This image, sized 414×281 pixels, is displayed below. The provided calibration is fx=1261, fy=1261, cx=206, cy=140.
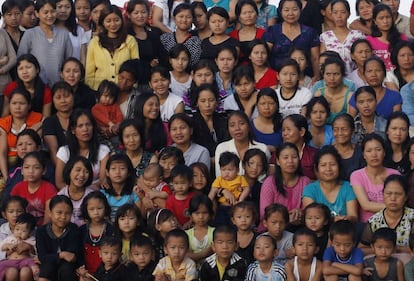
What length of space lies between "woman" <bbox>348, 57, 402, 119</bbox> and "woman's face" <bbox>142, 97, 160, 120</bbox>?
1784mm

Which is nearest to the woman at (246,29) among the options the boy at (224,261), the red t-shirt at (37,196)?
the red t-shirt at (37,196)

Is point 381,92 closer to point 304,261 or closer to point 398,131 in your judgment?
point 398,131

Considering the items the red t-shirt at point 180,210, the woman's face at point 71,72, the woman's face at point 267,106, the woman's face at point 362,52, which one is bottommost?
the red t-shirt at point 180,210

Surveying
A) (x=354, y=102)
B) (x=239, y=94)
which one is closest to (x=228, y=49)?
(x=239, y=94)

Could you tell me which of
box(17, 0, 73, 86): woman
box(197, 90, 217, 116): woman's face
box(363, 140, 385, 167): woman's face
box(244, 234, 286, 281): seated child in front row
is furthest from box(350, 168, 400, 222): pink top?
box(17, 0, 73, 86): woman

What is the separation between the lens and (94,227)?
9547 mm

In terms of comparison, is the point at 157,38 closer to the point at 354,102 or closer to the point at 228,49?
the point at 228,49

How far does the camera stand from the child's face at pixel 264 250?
8953mm

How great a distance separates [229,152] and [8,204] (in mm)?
1751

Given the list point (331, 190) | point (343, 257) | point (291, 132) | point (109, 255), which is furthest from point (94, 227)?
point (343, 257)

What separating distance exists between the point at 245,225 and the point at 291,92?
1734mm

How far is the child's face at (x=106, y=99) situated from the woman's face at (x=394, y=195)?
2601 mm

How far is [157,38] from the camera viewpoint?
11.5 m

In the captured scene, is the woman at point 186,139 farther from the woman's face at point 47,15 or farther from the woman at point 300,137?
the woman's face at point 47,15
